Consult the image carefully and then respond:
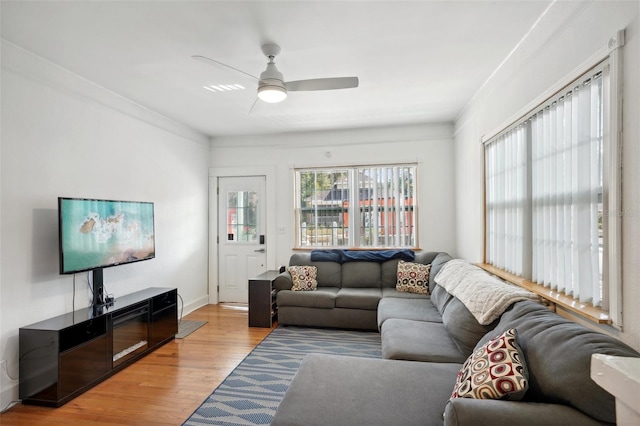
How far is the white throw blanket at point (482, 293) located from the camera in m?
2.07

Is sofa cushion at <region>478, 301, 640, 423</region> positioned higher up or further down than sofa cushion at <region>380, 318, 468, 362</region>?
higher up

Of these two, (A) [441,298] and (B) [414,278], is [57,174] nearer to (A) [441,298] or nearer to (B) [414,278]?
(A) [441,298]

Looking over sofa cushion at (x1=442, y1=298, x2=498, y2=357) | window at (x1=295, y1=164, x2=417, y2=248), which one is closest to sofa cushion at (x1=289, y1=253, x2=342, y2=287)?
window at (x1=295, y1=164, x2=417, y2=248)

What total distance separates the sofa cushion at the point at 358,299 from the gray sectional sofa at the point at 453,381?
123 centimetres

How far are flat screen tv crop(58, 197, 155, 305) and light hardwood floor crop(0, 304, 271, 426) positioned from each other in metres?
0.81

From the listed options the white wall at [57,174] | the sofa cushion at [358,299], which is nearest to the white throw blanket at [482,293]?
the sofa cushion at [358,299]

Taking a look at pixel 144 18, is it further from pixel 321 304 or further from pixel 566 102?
pixel 321 304

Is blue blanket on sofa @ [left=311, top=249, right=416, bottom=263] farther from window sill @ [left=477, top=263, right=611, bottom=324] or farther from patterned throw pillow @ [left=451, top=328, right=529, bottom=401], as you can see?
patterned throw pillow @ [left=451, top=328, right=529, bottom=401]

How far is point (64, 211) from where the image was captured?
2598 millimetres

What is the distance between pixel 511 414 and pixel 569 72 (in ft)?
6.05

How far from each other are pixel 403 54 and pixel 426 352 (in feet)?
7.56

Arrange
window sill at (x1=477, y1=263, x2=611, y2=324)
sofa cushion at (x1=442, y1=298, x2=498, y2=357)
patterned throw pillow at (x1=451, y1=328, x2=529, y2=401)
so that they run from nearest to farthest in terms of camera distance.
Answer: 1. patterned throw pillow at (x1=451, y1=328, x2=529, y2=401)
2. window sill at (x1=477, y1=263, x2=611, y2=324)
3. sofa cushion at (x1=442, y1=298, x2=498, y2=357)

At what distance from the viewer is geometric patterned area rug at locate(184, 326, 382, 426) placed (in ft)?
7.30

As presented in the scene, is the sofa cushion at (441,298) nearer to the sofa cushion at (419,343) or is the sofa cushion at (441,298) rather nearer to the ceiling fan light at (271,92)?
the sofa cushion at (419,343)
